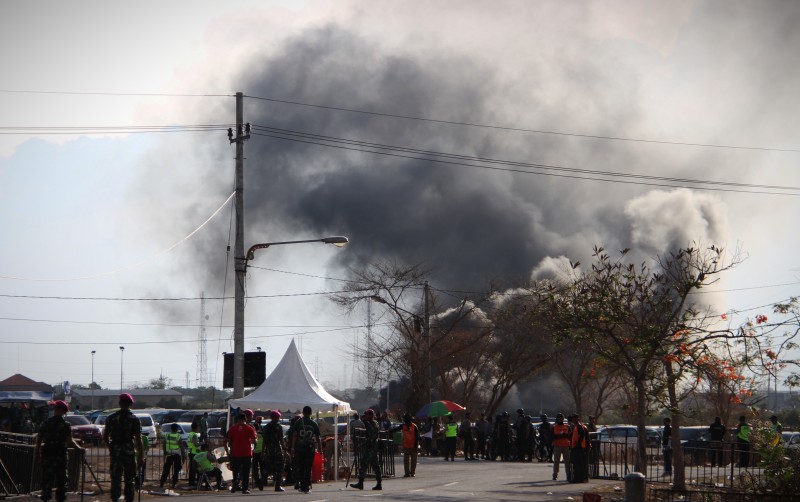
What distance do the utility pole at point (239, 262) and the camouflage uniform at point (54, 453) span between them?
30.4 ft

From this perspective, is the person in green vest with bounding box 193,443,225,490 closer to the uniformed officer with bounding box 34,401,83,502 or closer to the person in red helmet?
the person in red helmet

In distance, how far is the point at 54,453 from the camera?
45.7ft

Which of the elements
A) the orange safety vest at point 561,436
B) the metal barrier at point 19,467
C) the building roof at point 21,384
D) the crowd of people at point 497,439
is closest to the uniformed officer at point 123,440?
the metal barrier at point 19,467

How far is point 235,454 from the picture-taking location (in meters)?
18.8

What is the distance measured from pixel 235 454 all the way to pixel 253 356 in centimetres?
503

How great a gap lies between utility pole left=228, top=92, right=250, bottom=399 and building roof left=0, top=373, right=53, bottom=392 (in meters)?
41.9

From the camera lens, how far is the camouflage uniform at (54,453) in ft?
45.7

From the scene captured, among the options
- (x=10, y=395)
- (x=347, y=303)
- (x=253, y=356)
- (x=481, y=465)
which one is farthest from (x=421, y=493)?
(x=347, y=303)

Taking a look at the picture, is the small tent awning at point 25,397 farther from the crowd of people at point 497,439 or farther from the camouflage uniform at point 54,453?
the camouflage uniform at point 54,453

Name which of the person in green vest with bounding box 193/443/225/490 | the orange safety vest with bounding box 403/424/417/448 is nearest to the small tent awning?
the person in green vest with bounding box 193/443/225/490

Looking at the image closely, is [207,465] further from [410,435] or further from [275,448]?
[410,435]

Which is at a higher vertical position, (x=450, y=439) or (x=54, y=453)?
(x=54, y=453)

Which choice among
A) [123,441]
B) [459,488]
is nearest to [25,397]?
[459,488]

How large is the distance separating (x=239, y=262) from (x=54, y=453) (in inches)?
423
